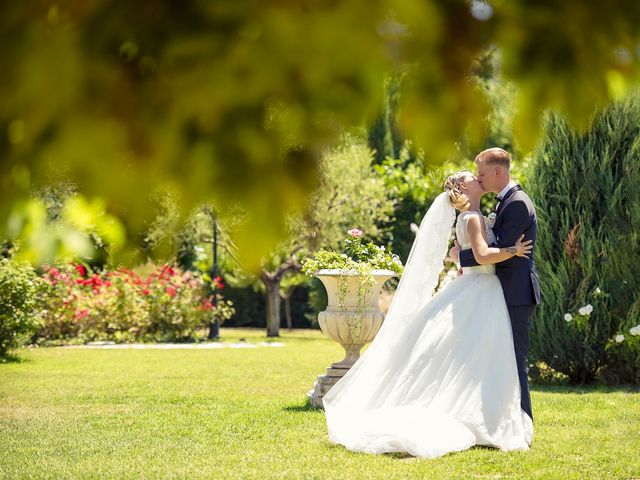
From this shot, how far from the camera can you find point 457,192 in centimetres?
607

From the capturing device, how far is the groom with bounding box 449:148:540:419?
19.2 feet

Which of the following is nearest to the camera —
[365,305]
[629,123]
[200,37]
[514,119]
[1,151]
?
[200,37]

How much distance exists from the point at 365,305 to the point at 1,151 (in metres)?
7.04

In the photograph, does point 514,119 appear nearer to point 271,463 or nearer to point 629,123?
point 271,463

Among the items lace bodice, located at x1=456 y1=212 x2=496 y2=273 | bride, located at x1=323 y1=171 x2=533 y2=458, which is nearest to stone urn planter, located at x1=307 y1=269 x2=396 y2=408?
bride, located at x1=323 y1=171 x2=533 y2=458

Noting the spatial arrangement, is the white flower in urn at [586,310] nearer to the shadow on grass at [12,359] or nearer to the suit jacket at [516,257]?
the suit jacket at [516,257]

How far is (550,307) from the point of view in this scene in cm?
945

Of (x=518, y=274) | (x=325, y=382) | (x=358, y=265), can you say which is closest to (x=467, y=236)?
(x=518, y=274)

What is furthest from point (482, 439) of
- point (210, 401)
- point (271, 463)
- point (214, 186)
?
point (214, 186)

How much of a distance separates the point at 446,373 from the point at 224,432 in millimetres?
1849

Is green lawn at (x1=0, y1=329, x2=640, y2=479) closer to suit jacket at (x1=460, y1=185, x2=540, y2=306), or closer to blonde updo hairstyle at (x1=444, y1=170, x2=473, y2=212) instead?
suit jacket at (x1=460, y1=185, x2=540, y2=306)

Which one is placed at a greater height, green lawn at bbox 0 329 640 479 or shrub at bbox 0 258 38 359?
shrub at bbox 0 258 38 359

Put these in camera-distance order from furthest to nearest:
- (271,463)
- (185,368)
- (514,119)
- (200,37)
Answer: (185,368) < (271,463) < (514,119) < (200,37)

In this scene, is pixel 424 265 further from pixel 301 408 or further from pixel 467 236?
pixel 301 408
